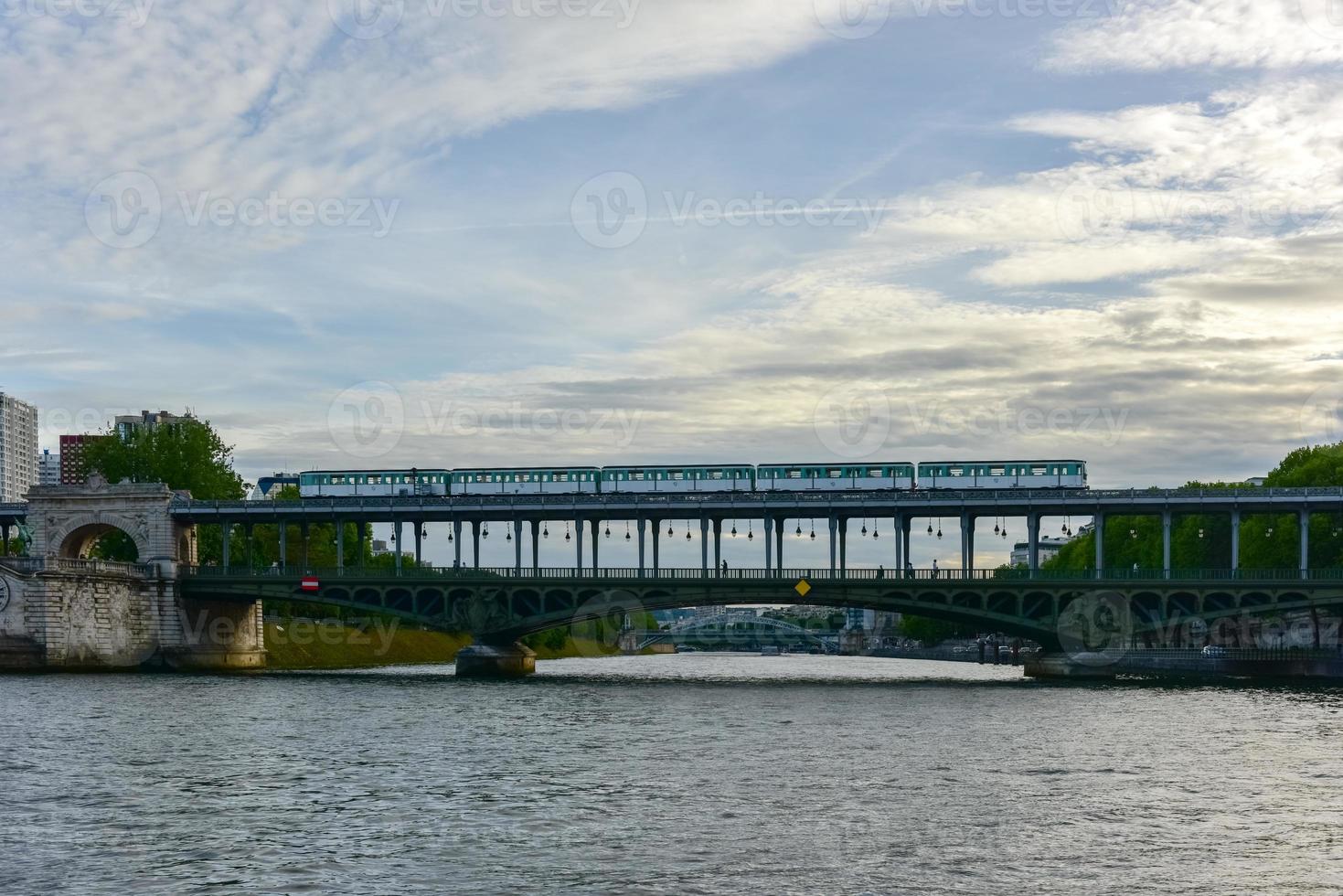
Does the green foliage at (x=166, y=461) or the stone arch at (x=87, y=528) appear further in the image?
the green foliage at (x=166, y=461)

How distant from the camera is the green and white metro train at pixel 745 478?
110 meters

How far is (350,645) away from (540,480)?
37.0 m

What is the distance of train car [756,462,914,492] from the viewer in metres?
112

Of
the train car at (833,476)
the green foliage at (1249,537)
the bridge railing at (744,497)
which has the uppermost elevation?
the train car at (833,476)

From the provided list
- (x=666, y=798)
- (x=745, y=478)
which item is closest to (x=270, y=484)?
(x=745, y=478)

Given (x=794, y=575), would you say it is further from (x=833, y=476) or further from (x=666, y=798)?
(x=666, y=798)

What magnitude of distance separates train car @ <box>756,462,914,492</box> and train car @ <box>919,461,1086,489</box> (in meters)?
1.68

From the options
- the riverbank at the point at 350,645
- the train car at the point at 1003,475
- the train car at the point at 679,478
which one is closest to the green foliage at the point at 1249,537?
the train car at the point at 1003,475

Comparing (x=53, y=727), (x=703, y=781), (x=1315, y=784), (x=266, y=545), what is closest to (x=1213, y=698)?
(x=1315, y=784)

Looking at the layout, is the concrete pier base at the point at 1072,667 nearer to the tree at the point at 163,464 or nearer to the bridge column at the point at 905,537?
the bridge column at the point at 905,537

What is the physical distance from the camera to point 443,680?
4026 inches

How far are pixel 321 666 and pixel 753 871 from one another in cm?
10336

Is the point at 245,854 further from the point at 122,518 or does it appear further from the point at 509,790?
the point at 122,518

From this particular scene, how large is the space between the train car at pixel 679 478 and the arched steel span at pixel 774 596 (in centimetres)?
1002
